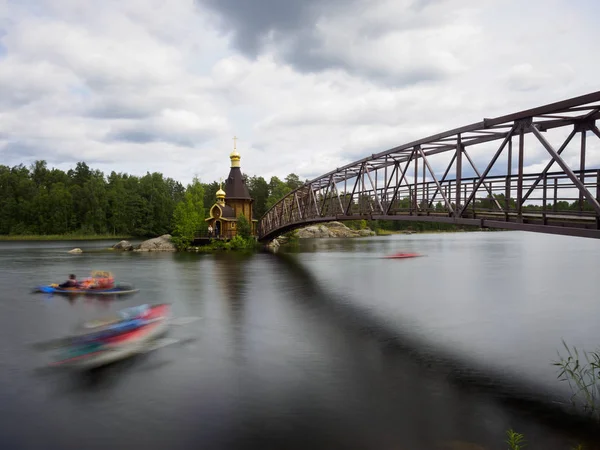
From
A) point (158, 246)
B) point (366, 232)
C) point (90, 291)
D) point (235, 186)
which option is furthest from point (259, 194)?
point (90, 291)

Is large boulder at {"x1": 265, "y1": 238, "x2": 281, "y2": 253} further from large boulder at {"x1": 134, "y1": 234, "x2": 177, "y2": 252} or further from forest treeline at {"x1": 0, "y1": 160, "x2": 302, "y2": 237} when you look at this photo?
forest treeline at {"x1": 0, "y1": 160, "x2": 302, "y2": 237}

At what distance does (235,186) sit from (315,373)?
59687 millimetres

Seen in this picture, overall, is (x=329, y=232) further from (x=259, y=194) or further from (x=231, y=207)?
(x=231, y=207)

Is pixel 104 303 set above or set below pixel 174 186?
below

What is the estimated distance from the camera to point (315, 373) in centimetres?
1552

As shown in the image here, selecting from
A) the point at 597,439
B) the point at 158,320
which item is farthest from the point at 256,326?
the point at 597,439

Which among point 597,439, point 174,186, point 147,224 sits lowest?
point 597,439

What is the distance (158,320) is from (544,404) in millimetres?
16881

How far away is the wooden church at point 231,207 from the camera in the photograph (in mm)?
69750

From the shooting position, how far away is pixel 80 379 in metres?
14.6

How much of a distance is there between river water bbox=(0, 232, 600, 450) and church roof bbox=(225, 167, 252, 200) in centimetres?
4049

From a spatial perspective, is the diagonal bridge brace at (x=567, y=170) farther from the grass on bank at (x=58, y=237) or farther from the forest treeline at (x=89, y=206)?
the grass on bank at (x=58, y=237)

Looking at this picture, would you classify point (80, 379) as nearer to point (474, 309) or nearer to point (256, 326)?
point (256, 326)

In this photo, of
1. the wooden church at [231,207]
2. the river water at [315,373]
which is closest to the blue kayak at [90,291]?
the river water at [315,373]
